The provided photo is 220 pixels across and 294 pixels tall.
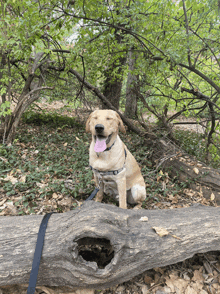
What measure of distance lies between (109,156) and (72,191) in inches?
47.7

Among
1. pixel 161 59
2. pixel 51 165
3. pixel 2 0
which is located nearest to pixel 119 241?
pixel 51 165

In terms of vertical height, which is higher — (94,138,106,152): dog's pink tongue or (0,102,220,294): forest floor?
(94,138,106,152): dog's pink tongue

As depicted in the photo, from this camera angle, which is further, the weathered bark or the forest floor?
the weathered bark

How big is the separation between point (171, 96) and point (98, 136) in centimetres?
311

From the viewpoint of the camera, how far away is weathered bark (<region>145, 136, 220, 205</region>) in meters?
3.76

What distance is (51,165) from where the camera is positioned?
410cm

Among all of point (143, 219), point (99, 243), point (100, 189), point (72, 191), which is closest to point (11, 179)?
point (72, 191)

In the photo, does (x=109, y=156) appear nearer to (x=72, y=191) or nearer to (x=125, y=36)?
(x=72, y=191)

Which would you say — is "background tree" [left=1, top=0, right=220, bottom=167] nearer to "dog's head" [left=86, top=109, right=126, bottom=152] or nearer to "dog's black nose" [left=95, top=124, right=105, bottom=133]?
"dog's head" [left=86, top=109, right=126, bottom=152]

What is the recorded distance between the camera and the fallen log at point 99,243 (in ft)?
5.45

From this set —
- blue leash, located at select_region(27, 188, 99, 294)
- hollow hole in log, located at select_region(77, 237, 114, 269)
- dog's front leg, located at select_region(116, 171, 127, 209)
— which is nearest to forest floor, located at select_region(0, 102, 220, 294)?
hollow hole in log, located at select_region(77, 237, 114, 269)

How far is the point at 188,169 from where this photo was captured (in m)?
4.13

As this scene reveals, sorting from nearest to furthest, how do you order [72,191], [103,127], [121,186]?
[103,127] < [121,186] < [72,191]

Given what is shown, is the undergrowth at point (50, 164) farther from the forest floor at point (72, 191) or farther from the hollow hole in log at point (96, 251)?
the hollow hole in log at point (96, 251)
